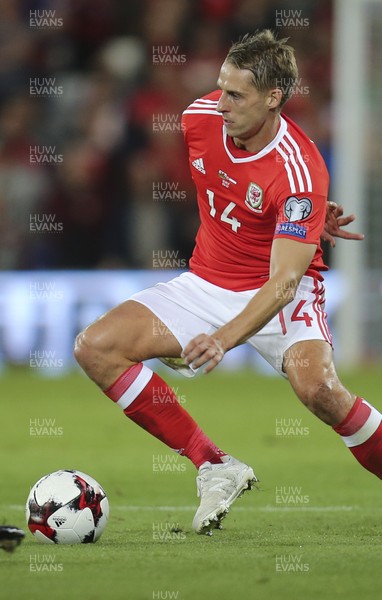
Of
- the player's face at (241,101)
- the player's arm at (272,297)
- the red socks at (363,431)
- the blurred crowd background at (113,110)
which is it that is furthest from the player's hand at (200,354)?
the blurred crowd background at (113,110)

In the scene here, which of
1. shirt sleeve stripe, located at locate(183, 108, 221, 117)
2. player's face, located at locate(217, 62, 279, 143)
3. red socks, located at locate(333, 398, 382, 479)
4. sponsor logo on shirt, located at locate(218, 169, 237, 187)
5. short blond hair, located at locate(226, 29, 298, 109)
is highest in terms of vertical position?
short blond hair, located at locate(226, 29, 298, 109)

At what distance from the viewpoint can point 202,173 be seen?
19.8ft

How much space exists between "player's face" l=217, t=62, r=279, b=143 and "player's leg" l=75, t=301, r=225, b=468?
958 millimetres

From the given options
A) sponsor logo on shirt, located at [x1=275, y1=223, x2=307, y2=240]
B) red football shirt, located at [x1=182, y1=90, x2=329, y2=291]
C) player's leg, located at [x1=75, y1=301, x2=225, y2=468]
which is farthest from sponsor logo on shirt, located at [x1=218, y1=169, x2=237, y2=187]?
player's leg, located at [x1=75, y1=301, x2=225, y2=468]

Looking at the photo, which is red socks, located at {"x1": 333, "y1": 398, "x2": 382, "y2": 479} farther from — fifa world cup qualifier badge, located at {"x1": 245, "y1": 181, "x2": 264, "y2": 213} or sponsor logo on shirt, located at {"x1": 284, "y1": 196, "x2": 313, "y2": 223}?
fifa world cup qualifier badge, located at {"x1": 245, "y1": 181, "x2": 264, "y2": 213}

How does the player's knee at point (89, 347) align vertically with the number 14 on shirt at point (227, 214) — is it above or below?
below

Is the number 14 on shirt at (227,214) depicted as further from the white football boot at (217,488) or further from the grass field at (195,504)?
the grass field at (195,504)

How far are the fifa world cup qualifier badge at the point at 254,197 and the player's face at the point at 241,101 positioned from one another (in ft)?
0.82

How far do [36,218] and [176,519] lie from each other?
8139mm

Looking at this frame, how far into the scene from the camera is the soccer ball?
537 centimetres

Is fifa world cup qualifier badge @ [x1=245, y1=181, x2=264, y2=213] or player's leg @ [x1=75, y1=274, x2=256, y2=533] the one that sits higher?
fifa world cup qualifier badge @ [x1=245, y1=181, x2=264, y2=213]

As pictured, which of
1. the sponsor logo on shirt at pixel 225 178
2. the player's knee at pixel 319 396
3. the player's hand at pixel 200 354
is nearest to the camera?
the player's hand at pixel 200 354

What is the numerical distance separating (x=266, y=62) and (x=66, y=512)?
6.91 feet

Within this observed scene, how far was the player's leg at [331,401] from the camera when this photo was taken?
550 centimetres
